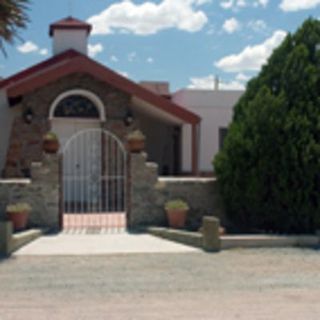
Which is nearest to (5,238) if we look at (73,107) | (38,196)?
(38,196)

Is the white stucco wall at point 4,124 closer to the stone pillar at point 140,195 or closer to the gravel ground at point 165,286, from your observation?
the stone pillar at point 140,195

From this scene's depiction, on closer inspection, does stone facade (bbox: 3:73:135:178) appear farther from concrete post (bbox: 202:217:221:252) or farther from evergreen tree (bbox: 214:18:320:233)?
concrete post (bbox: 202:217:221:252)

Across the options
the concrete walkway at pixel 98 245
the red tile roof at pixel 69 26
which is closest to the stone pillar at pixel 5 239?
the concrete walkway at pixel 98 245

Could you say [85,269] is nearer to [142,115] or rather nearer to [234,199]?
[234,199]

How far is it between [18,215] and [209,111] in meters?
11.4

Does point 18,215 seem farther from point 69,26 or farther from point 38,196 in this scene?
point 69,26

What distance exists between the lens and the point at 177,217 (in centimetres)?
1334

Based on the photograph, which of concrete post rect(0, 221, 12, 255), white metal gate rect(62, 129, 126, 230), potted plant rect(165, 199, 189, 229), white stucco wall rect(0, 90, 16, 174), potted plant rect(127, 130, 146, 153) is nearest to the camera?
concrete post rect(0, 221, 12, 255)

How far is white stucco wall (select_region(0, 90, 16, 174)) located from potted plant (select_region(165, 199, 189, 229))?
24.3ft

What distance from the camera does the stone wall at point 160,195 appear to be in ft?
45.0

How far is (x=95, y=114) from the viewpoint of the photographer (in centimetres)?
1817

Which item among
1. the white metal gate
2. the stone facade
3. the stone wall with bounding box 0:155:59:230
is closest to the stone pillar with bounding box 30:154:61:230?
the stone wall with bounding box 0:155:59:230

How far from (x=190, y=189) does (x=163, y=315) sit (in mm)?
7023

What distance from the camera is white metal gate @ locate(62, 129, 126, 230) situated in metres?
14.8
